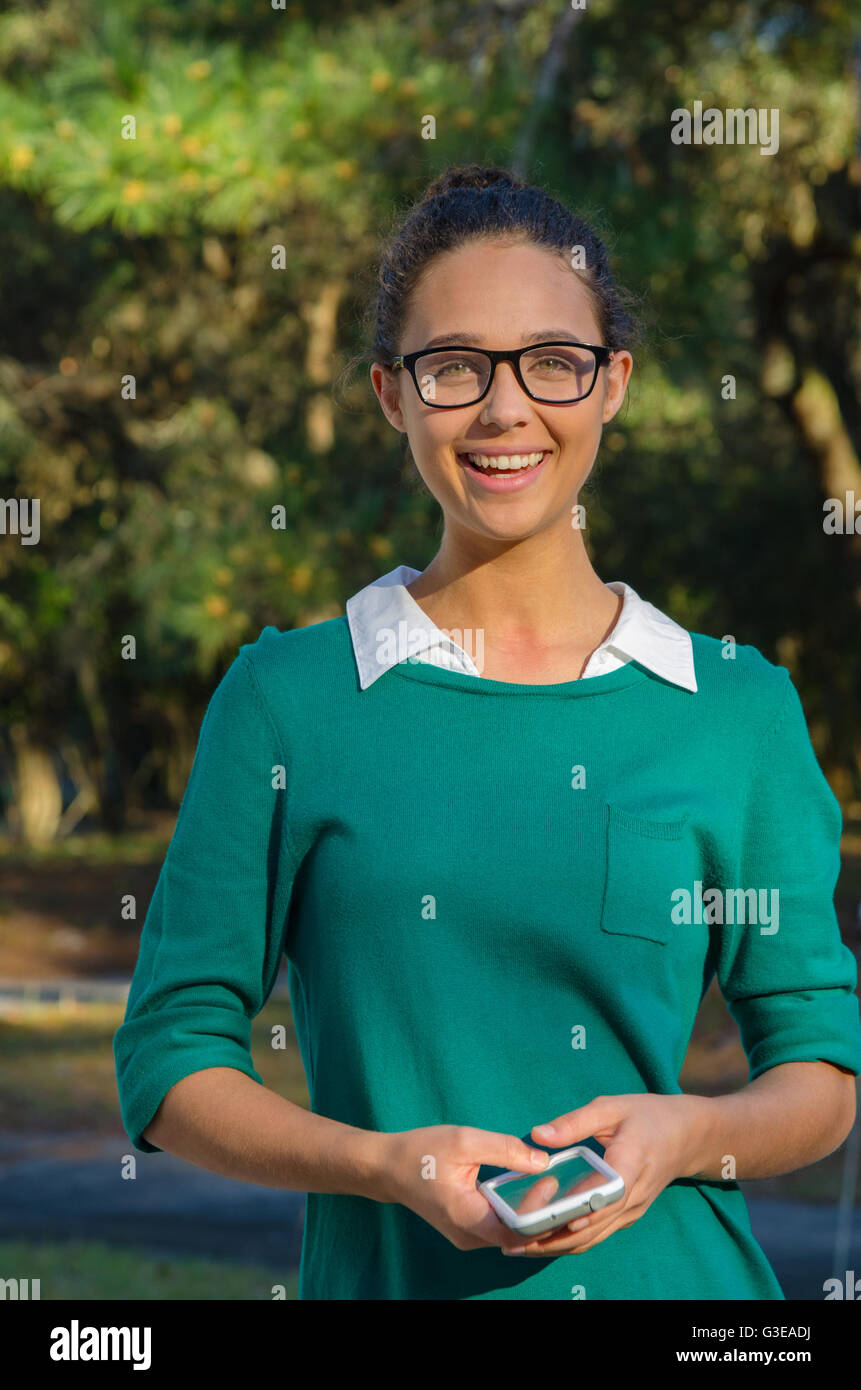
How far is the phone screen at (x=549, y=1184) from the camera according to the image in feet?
3.99

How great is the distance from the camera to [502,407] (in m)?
1.48

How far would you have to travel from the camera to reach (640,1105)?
1.31 m

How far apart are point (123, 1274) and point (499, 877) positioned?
4.89m

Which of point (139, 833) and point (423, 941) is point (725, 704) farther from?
point (139, 833)

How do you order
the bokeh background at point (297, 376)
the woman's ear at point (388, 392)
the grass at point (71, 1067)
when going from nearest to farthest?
the woman's ear at point (388, 392)
the bokeh background at point (297, 376)
the grass at point (71, 1067)

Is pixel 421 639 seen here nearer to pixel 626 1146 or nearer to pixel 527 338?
pixel 527 338

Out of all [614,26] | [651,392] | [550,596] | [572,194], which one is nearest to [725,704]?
[550,596]

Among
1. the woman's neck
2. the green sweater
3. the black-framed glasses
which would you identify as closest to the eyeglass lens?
the black-framed glasses

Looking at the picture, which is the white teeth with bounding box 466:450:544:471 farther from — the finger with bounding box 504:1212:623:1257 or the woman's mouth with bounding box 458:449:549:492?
the finger with bounding box 504:1212:623:1257

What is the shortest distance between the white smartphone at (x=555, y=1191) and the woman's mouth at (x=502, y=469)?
59 centimetres

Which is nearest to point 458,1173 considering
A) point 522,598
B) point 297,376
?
point 522,598

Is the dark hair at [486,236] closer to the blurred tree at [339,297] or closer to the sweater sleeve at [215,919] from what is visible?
the blurred tree at [339,297]

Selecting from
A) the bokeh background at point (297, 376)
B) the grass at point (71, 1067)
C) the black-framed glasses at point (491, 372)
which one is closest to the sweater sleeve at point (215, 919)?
A: the black-framed glasses at point (491, 372)

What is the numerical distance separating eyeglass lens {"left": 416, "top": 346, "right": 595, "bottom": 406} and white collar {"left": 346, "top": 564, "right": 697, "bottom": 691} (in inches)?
7.9
